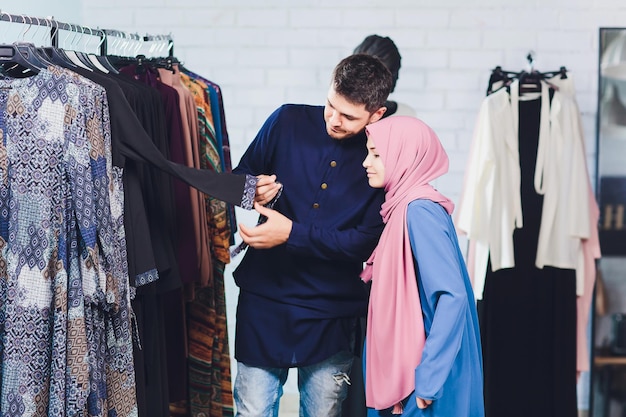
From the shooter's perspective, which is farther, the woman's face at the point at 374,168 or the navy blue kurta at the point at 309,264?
the navy blue kurta at the point at 309,264

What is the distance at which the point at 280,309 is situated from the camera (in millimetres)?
2512

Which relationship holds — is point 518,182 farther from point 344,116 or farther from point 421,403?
point 421,403

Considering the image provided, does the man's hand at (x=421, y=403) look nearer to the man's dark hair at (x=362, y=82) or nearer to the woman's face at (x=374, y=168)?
the woman's face at (x=374, y=168)

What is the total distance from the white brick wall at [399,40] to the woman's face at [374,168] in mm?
1722

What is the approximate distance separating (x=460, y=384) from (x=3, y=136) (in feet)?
4.06

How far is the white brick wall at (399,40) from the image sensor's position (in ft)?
13.0

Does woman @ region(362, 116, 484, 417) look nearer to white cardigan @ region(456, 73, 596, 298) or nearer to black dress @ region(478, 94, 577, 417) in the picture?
white cardigan @ region(456, 73, 596, 298)

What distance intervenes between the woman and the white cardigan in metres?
1.24

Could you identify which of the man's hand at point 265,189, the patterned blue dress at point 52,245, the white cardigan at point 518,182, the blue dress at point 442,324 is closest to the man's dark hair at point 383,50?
the white cardigan at point 518,182

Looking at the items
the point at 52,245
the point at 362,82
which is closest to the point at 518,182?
the point at 362,82

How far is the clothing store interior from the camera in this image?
2.01 meters

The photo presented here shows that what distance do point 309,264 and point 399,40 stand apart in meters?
1.76

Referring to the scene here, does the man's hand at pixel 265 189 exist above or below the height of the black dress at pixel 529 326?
above

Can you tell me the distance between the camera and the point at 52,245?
6.52 ft
